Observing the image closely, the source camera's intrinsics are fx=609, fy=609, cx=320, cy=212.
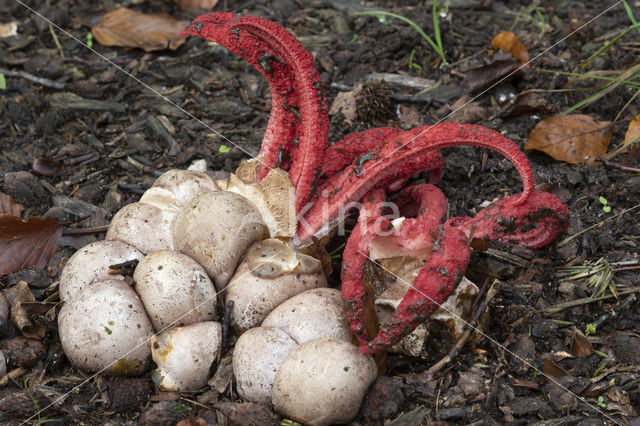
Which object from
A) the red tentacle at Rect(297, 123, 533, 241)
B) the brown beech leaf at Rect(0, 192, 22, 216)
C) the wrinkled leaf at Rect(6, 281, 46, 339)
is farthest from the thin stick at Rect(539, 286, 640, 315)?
the brown beech leaf at Rect(0, 192, 22, 216)

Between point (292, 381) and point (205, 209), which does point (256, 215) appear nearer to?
point (205, 209)

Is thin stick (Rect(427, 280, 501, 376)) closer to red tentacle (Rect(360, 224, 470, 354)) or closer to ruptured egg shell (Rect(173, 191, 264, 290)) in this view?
red tentacle (Rect(360, 224, 470, 354))

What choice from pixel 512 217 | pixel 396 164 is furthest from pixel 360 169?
pixel 512 217

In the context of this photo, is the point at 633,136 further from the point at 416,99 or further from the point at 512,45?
the point at 416,99

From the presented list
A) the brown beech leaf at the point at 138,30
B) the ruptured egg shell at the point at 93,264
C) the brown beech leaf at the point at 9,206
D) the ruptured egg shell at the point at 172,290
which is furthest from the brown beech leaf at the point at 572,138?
the brown beech leaf at the point at 9,206

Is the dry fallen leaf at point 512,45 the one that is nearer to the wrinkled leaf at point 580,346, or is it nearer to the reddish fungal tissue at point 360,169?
the reddish fungal tissue at point 360,169

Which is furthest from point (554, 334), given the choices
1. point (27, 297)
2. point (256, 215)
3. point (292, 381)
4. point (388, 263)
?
point (27, 297)

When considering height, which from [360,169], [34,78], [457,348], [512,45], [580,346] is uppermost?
[34,78]
